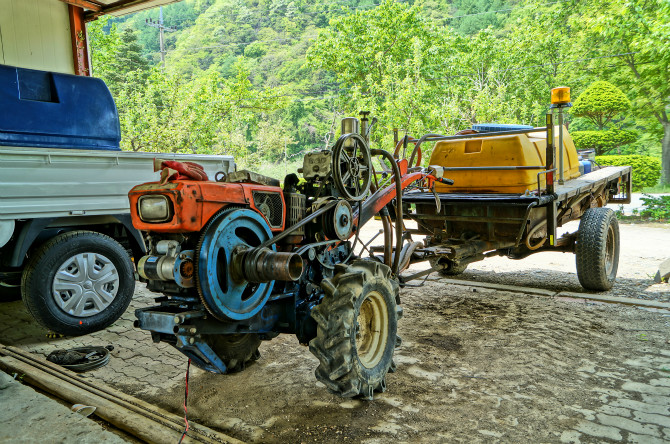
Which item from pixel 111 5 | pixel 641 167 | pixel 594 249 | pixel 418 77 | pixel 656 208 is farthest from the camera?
pixel 418 77

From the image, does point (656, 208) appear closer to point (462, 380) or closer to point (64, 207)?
point (462, 380)

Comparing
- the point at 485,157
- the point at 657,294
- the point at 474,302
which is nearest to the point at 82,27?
the point at 485,157

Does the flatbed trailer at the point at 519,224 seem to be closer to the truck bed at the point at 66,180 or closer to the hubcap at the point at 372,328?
the hubcap at the point at 372,328

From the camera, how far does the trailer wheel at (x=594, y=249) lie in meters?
5.32

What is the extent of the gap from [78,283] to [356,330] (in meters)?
2.82

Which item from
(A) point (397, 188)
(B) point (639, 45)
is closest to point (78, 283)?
(A) point (397, 188)

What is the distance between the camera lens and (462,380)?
3.37 m

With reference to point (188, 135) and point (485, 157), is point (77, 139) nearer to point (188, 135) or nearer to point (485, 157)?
point (485, 157)

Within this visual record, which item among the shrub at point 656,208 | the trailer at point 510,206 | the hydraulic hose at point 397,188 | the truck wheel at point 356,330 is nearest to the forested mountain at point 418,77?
the shrub at point 656,208

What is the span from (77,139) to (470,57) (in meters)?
17.9

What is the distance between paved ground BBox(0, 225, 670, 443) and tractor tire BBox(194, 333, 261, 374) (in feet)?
0.38

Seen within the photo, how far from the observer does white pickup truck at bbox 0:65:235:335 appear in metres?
A: 4.08

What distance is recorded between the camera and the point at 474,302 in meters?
5.50

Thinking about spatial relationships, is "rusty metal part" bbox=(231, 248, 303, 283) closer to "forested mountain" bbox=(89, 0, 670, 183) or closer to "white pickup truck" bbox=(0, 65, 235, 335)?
"white pickup truck" bbox=(0, 65, 235, 335)
